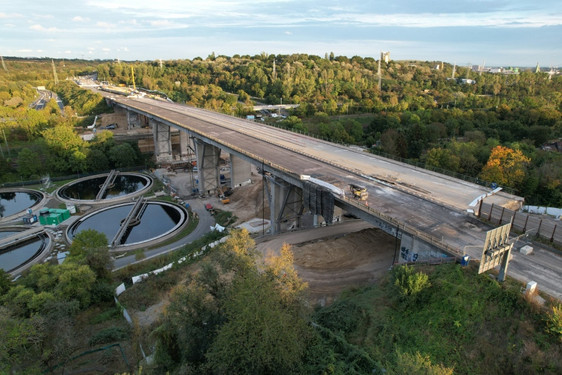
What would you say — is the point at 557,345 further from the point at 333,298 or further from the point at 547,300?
the point at 333,298

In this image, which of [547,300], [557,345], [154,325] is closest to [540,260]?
[547,300]

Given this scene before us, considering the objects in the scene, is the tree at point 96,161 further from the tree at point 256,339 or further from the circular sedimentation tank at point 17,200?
the tree at point 256,339

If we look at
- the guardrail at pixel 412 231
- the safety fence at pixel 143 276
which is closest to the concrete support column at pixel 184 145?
the safety fence at pixel 143 276

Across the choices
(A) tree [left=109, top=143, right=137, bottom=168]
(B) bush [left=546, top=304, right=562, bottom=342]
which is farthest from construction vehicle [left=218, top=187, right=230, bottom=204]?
(B) bush [left=546, top=304, right=562, bottom=342]

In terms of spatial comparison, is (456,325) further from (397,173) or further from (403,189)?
(397,173)

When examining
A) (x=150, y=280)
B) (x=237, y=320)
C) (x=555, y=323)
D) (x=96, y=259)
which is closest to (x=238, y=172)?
(x=150, y=280)

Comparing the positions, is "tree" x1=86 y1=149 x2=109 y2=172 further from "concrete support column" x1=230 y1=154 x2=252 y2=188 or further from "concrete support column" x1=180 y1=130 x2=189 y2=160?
"concrete support column" x1=230 y1=154 x2=252 y2=188

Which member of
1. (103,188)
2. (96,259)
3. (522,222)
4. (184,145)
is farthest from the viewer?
(184,145)
